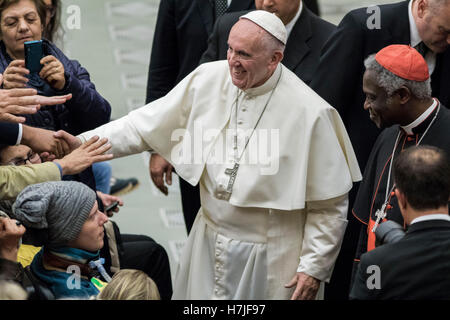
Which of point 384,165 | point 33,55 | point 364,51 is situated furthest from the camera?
point 364,51

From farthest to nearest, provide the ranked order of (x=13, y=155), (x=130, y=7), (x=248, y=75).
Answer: (x=130, y=7), (x=13, y=155), (x=248, y=75)

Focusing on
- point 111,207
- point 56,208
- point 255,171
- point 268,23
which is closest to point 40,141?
point 56,208

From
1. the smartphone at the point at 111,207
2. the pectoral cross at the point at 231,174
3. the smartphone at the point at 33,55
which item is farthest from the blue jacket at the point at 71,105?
the pectoral cross at the point at 231,174

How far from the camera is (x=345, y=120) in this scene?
482 cm

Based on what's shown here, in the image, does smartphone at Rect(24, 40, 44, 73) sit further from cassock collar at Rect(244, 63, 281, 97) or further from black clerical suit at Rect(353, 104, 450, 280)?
black clerical suit at Rect(353, 104, 450, 280)

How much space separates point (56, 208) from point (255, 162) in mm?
873

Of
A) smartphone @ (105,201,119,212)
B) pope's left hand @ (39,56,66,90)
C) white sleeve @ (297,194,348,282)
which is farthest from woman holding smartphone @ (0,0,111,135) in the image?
white sleeve @ (297,194,348,282)

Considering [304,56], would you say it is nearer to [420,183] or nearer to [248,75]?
[248,75]

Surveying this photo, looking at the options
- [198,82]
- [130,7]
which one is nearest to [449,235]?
[198,82]

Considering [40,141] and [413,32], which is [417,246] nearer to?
[413,32]

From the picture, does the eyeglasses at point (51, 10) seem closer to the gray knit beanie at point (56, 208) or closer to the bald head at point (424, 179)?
the gray knit beanie at point (56, 208)

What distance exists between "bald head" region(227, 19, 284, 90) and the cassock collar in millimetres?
91

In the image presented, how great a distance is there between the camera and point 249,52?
Result: 3.87 metres

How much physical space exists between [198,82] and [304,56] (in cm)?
100
